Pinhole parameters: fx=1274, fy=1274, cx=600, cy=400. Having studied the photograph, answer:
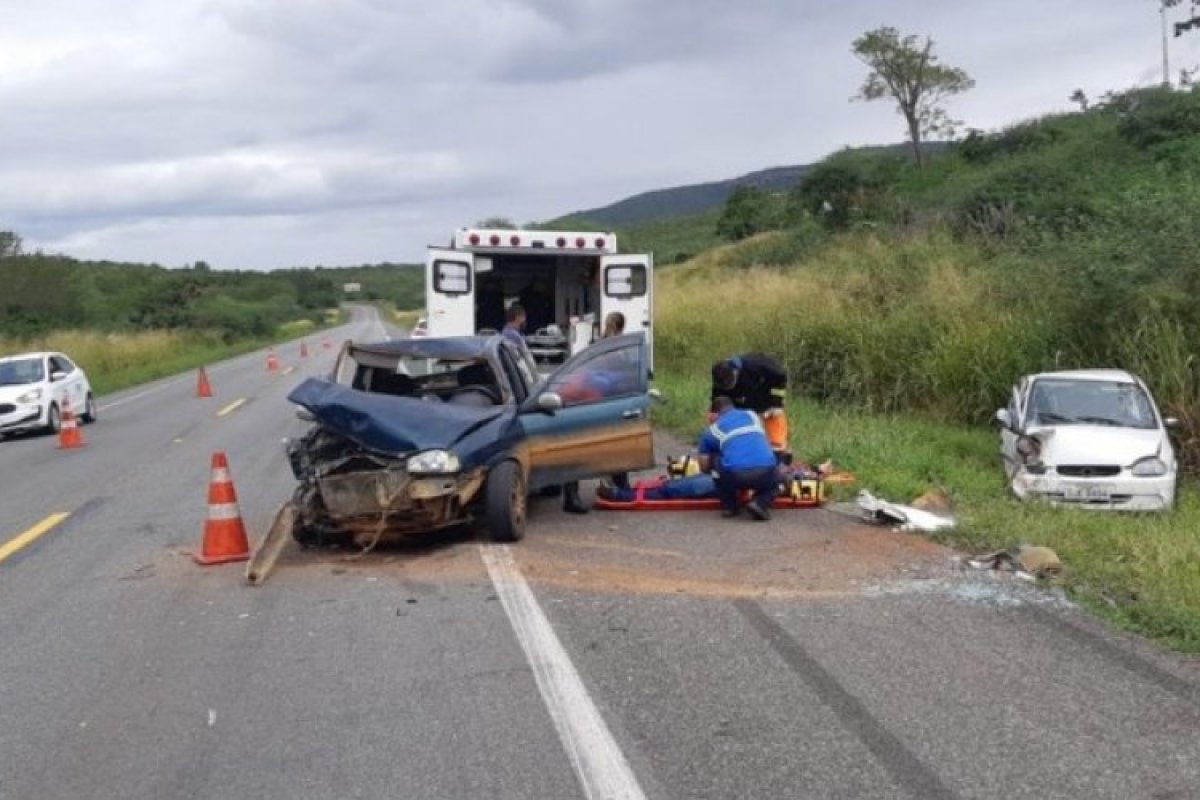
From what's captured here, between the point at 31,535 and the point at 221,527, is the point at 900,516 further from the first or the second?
the point at 31,535

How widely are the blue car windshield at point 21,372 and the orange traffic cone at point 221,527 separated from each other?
582 inches

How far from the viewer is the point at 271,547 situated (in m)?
8.85

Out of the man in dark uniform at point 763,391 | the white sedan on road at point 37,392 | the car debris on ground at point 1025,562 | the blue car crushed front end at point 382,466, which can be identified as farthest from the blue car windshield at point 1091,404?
the white sedan on road at point 37,392

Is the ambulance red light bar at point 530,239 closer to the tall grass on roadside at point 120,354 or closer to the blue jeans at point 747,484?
the blue jeans at point 747,484

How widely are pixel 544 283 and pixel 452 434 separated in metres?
12.1

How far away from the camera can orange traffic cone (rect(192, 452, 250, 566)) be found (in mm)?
8883

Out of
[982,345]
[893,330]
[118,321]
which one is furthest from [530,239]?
[118,321]

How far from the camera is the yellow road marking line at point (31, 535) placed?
32.7 feet

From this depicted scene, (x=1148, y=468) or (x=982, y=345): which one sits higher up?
(x=982, y=345)

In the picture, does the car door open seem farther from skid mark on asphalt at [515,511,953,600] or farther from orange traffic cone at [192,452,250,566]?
orange traffic cone at [192,452,250,566]

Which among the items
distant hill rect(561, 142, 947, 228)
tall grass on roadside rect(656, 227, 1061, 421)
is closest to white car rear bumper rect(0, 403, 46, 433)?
tall grass on roadside rect(656, 227, 1061, 421)

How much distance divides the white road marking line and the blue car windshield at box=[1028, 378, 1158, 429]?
7.51m

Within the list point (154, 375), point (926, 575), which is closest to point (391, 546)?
point (926, 575)

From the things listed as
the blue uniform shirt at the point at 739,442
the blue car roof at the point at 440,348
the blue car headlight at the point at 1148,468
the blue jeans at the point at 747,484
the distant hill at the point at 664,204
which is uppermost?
the distant hill at the point at 664,204
